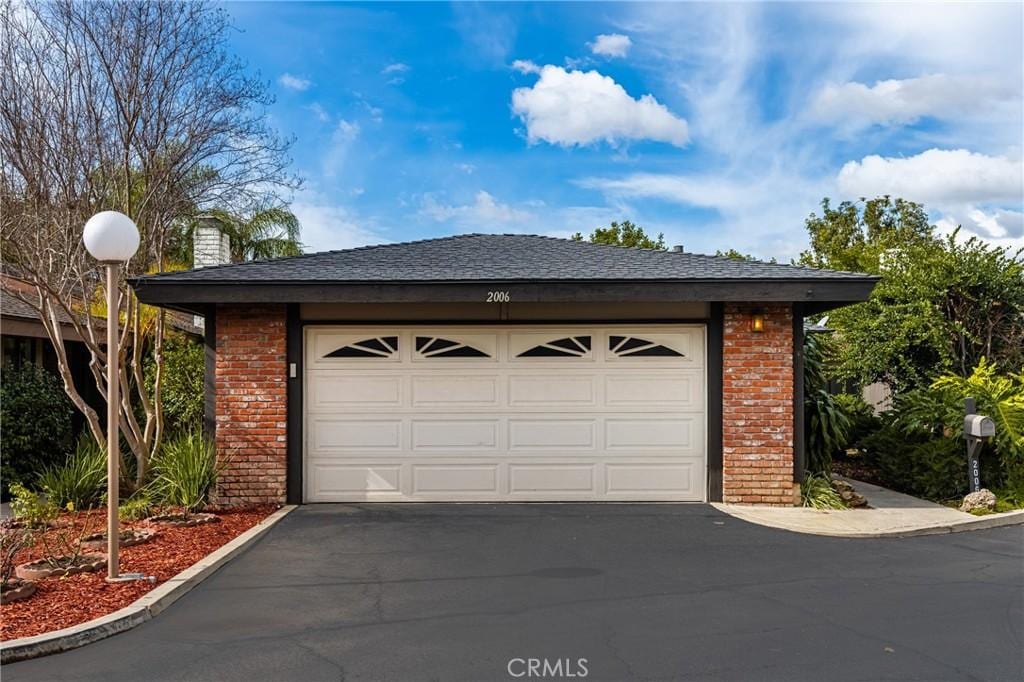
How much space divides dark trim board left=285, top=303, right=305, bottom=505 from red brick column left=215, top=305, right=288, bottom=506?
0.26 feet

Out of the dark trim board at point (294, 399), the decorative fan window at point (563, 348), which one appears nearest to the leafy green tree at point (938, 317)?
the decorative fan window at point (563, 348)

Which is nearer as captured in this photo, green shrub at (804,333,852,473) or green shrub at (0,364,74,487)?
green shrub at (0,364,74,487)

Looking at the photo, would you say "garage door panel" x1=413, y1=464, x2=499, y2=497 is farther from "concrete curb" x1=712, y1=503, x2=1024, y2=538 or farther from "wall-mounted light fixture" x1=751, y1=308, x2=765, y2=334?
"wall-mounted light fixture" x1=751, y1=308, x2=765, y2=334

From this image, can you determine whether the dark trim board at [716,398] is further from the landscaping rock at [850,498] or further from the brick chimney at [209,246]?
the brick chimney at [209,246]

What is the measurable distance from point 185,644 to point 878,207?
36664 mm

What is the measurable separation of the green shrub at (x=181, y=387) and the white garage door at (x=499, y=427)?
13.3ft

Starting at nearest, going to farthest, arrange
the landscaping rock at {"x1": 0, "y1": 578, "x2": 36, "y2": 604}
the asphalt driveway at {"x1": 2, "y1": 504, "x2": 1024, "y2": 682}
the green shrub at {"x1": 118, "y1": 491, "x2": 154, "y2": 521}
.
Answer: the asphalt driveway at {"x1": 2, "y1": 504, "x2": 1024, "y2": 682}, the landscaping rock at {"x1": 0, "y1": 578, "x2": 36, "y2": 604}, the green shrub at {"x1": 118, "y1": 491, "x2": 154, "y2": 521}

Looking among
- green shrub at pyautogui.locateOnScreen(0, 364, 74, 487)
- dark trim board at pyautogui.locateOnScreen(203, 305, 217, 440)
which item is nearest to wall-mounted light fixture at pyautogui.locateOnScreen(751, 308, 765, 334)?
dark trim board at pyautogui.locateOnScreen(203, 305, 217, 440)

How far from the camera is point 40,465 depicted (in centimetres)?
1081

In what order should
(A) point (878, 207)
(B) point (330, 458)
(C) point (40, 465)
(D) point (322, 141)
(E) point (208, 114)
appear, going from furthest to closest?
(A) point (878, 207), (D) point (322, 141), (C) point (40, 465), (E) point (208, 114), (B) point (330, 458)

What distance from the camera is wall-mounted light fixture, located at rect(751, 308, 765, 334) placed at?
30.0 ft

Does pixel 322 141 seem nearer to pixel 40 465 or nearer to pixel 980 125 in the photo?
pixel 40 465

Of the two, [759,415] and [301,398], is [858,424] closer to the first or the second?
[759,415]

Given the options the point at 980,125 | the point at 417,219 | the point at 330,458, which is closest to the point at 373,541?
the point at 330,458
